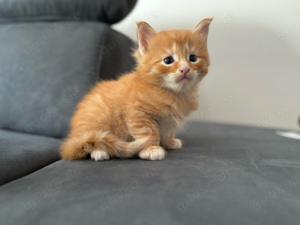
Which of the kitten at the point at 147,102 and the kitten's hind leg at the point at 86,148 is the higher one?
the kitten at the point at 147,102

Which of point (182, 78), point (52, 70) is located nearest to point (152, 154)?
point (182, 78)

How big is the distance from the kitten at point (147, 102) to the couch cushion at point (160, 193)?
0.07 metres

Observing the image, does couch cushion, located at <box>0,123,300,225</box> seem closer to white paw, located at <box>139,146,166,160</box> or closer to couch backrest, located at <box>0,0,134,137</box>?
white paw, located at <box>139,146,166,160</box>

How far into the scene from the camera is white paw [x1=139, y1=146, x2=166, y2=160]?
0.96m

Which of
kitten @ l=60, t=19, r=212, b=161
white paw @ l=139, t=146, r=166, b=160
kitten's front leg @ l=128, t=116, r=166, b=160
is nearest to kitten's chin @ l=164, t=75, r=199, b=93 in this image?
kitten @ l=60, t=19, r=212, b=161

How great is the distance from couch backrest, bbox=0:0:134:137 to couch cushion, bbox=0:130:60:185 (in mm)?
331

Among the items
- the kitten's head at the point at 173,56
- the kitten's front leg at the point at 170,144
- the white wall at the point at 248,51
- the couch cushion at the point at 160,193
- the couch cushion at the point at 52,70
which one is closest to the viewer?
the couch cushion at the point at 160,193

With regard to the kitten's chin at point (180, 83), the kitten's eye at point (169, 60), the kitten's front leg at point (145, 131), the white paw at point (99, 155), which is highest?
the kitten's eye at point (169, 60)

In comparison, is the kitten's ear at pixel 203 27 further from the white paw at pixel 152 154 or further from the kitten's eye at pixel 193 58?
the white paw at pixel 152 154

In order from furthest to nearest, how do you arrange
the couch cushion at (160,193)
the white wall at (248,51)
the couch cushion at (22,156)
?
the white wall at (248,51)
the couch cushion at (22,156)
the couch cushion at (160,193)

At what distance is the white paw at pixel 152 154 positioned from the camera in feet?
3.14

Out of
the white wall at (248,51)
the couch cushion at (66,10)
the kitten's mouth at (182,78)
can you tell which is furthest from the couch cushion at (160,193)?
the white wall at (248,51)

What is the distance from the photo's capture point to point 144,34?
1.04 metres

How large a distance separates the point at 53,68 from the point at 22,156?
745 millimetres
